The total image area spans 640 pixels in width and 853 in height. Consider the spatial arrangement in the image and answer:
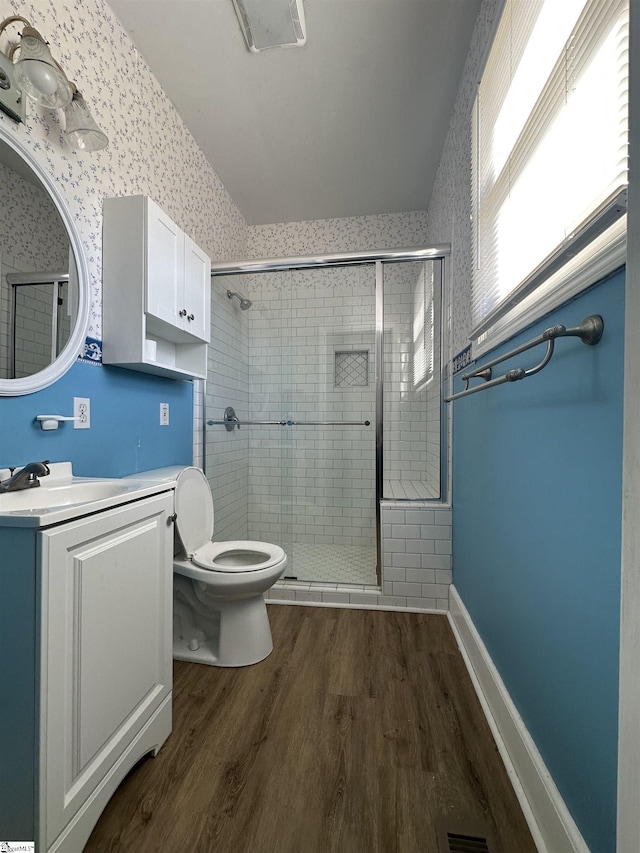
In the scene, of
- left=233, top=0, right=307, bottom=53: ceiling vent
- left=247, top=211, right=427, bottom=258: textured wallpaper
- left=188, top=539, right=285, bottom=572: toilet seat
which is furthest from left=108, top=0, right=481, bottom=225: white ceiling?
left=188, top=539, right=285, bottom=572: toilet seat

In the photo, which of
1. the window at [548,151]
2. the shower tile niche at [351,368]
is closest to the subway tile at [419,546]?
the shower tile niche at [351,368]

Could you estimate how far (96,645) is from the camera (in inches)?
34.7

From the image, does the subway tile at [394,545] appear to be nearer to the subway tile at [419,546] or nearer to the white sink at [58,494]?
the subway tile at [419,546]

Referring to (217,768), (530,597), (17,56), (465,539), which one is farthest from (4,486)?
(465,539)

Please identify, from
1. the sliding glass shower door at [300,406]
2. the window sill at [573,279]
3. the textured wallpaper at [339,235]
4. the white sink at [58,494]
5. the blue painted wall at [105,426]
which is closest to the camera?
the window sill at [573,279]

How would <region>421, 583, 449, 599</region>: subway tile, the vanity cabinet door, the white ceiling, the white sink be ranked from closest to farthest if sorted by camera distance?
the vanity cabinet door
the white sink
the white ceiling
<region>421, 583, 449, 599</region>: subway tile

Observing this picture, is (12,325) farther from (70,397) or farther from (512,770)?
(512,770)

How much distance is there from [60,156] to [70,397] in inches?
33.2

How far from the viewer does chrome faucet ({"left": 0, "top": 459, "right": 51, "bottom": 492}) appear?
100 centimetres

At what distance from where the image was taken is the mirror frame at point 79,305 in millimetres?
1112

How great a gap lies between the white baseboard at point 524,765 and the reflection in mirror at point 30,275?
5.89 ft

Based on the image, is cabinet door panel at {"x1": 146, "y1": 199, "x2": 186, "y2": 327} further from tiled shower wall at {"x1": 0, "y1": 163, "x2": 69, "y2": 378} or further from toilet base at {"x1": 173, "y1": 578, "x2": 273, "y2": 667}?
toilet base at {"x1": 173, "y1": 578, "x2": 273, "y2": 667}

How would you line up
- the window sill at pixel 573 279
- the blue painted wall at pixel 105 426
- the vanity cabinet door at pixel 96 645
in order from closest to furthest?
1. the window sill at pixel 573 279
2. the vanity cabinet door at pixel 96 645
3. the blue painted wall at pixel 105 426

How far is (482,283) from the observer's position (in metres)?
1.45
